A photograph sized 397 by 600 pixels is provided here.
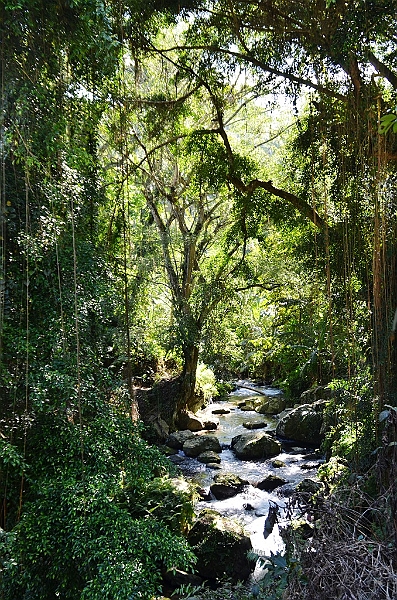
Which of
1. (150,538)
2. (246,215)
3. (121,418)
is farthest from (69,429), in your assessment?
(246,215)

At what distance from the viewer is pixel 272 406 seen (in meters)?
10.7

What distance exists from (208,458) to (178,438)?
A: 3.12 ft

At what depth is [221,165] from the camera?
20.2 ft

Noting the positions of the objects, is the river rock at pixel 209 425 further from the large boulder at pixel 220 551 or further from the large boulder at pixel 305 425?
the large boulder at pixel 220 551

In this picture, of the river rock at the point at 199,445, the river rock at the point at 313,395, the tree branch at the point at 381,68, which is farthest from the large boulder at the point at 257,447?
the tree branch at the point at 381,68

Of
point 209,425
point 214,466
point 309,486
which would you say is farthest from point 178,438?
point 309,486

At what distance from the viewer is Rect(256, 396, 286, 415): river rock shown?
34.8ft

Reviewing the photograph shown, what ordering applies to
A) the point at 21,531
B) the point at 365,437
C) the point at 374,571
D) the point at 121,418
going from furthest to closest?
the point at 365,437 < the point at 121,418 < the point at 21,531 < the point at 374,571

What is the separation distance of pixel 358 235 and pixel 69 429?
3.22 m

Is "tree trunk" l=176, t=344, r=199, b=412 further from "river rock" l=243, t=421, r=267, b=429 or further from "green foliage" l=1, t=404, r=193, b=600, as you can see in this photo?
"green foliage" l=1, t=404, r=193, b=600

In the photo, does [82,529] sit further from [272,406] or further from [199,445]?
[272,406]

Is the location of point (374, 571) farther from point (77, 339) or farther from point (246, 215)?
point (246, 215)

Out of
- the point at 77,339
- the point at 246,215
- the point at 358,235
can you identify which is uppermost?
the point at 246,215

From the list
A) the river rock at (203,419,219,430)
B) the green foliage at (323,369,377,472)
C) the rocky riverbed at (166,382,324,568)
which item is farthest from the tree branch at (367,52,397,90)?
the river rock at (203,419,219,430)
